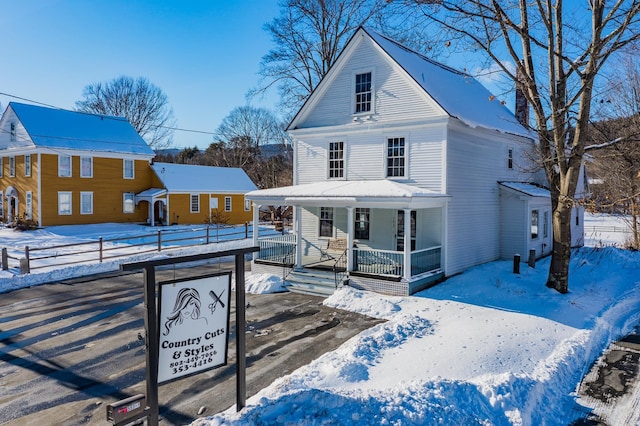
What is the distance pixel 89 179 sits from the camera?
31562 mm

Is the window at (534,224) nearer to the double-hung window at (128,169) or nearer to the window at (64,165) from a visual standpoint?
the double-hung window at (128,169)

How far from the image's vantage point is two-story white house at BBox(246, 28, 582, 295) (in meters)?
14.0

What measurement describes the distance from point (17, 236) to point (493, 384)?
28909 mm

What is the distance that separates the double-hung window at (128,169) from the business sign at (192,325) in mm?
31712

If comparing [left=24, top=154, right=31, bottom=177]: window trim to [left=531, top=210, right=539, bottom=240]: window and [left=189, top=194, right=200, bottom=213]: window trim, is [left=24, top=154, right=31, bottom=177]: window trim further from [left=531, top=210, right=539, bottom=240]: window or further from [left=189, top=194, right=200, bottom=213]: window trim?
[left=531, top=210, right=539, bottom=240]: window

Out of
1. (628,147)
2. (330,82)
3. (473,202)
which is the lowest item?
(473,202)

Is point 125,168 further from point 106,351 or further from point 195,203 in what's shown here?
point 106,351

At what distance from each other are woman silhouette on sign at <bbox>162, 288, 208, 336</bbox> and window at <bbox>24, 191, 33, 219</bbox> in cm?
3091

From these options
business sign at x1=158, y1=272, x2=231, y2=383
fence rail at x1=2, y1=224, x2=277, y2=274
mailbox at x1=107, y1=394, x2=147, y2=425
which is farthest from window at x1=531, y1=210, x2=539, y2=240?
mailbox at x1=107, y1=394, x2=147, y2=425

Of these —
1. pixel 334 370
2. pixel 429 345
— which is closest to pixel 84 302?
pixel 334 370

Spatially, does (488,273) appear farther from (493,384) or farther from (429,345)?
(493,384)

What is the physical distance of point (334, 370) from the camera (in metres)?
7.11

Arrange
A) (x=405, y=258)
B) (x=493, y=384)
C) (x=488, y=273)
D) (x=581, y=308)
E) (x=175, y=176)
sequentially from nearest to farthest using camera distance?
(x=493, y=384), (x=581, y=308), (x=405, y=258), (x=488, y=273), (x=175, y=176)

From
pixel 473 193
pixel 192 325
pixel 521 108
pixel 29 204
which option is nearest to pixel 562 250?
pixel 473 193
